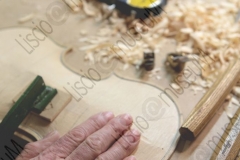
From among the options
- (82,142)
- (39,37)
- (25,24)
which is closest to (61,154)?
(82,142)

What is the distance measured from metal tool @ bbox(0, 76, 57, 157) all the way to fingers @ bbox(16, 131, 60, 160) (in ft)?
0.29

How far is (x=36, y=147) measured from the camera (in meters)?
0.90

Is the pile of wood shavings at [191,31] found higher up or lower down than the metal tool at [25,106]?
lower down

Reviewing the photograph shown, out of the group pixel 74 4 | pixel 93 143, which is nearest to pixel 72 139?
pixel 93 143

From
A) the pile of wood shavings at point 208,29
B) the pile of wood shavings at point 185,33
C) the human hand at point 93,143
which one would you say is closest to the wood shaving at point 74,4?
the pile of wood shavings at point 185,33

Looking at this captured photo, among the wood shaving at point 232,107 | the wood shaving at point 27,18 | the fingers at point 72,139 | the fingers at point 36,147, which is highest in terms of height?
the wood shaving at point 27,18

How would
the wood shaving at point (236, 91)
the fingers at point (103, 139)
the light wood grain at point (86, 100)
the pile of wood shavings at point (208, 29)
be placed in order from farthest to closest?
the pile of wood shavings at point (208, 29)
the wood shaving at point (236, 91)
the light wood grain at point (86, 100)
the fingers at point (103, 139)

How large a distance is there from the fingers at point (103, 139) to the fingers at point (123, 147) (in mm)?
17

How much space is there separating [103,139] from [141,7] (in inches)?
28.2

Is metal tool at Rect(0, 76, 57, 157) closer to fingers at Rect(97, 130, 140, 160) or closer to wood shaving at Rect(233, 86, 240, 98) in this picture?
fingers at Rect(97, 130, 140, 160)

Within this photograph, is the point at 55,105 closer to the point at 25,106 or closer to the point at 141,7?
the point at 25,106

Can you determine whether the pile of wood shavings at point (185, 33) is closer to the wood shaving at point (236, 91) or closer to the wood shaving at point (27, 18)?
the wood shaving at point (236, 91)

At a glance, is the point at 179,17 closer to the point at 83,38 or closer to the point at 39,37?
the point at 83,38

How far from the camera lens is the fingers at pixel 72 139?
0.86 metres
